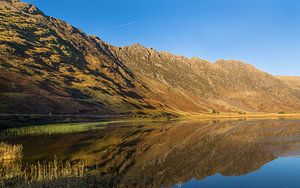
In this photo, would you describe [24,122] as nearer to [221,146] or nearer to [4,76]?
[4,76]

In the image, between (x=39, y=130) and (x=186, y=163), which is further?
(x=39, y=130)

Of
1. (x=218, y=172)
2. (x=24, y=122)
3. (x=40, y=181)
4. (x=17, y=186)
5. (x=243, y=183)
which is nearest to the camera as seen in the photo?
(x=17, y=186)

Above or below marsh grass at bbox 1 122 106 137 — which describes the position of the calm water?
below

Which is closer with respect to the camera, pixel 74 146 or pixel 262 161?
pixel 262 161

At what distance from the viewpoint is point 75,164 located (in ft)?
139

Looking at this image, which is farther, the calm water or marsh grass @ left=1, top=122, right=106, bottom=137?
marsh grass @ left=1, top=122, right=106, bottom=137

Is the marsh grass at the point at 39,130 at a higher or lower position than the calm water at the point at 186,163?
higher

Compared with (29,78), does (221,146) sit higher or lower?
lower

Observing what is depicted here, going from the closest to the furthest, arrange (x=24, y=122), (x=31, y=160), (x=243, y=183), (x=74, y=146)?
(x=243, y=183)
(x=31, y=160)
(x=74, y=146)
(x=24, y=122)

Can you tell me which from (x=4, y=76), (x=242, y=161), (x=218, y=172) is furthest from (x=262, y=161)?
(x=4, y=76)

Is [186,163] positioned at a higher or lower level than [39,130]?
lower

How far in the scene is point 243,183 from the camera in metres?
34.3

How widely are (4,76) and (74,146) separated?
413 feet

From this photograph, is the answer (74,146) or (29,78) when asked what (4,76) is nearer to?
(29,78)
